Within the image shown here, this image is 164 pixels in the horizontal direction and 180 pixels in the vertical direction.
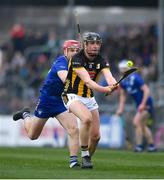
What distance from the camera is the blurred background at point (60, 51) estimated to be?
2931 centimetres

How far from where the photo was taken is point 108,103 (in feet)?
98.6

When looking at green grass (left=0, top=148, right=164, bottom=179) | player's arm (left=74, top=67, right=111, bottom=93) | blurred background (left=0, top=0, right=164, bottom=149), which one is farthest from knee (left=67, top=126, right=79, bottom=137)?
blurred background (left=0, top=0, right=164, bottom=149)

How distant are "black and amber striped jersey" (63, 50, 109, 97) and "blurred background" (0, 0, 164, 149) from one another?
1230 centimetres

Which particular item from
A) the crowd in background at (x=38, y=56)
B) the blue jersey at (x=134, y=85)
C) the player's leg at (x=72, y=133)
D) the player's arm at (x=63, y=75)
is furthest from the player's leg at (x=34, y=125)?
the crowd in background at (x=38, y=56)

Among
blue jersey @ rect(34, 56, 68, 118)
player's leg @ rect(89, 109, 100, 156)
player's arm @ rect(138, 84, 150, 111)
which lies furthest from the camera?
player's arm @ rect(138, 84, 150, 111)

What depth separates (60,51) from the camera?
108 ft

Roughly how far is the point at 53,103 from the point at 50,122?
12.7 meters

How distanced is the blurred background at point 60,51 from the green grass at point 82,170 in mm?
8664

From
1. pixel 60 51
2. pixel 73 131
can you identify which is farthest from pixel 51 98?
pixel 60 51

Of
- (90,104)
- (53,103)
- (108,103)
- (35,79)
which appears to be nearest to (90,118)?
(90,104)

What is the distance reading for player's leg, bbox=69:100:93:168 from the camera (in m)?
16.0

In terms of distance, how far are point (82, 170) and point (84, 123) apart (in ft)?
2.50

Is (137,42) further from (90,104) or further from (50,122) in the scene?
(90,104)

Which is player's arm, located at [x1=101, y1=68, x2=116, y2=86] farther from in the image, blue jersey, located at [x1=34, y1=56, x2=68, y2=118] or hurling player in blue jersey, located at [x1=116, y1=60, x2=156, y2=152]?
hurling player in blue jersey, located at [x1=116, y1=60, x2=156, y2=152]
